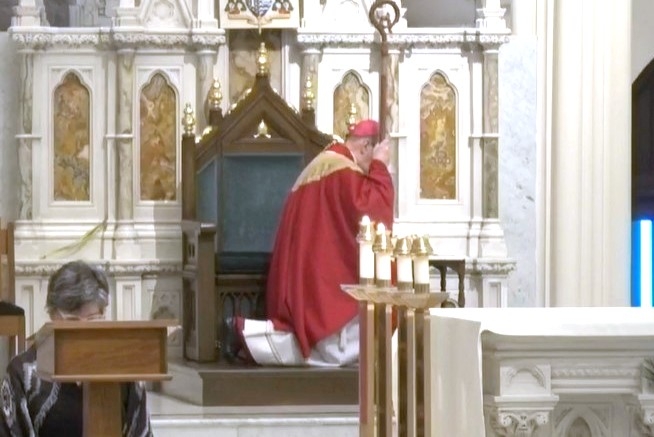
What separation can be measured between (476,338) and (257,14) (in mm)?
6075

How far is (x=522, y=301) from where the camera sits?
11.3 m

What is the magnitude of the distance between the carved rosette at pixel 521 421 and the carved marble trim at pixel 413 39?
6.01 metres

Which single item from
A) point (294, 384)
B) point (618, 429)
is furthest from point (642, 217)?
point (618, 429)

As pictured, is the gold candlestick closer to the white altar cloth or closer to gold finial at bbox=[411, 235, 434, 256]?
gold finial at bbox=[411, 235, 434, 256]

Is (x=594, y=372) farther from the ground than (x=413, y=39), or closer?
closer

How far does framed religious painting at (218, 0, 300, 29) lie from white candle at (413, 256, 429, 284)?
17.1ft

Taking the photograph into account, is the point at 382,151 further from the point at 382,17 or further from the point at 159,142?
the point at 159,142

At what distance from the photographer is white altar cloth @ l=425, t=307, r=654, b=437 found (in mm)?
5090

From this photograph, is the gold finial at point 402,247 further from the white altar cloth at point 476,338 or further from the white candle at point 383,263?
the white altar cloth at point 476,338

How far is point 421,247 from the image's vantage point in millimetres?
5910

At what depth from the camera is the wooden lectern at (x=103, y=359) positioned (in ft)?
16.0

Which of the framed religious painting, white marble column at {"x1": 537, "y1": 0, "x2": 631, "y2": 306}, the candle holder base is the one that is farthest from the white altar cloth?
the framed religious painting

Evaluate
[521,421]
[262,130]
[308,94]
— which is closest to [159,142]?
[262,130]

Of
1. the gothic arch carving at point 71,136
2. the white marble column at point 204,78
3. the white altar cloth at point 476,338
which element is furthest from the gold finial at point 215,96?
the white altar cloth at point 476,338
